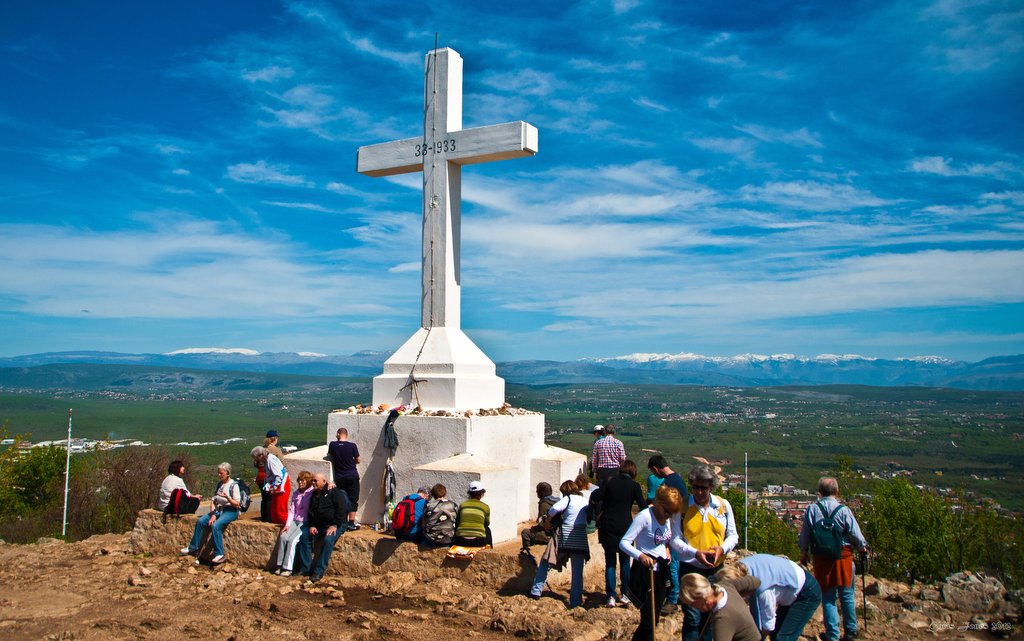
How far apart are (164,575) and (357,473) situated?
242cm

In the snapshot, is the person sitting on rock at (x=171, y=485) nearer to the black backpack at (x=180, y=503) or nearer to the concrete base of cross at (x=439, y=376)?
the black backpack at (x=180, y=503)

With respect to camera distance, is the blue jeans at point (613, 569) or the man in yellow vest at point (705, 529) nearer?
the man in yellow vest at point (705, 529)

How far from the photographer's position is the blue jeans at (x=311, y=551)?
8502 mm

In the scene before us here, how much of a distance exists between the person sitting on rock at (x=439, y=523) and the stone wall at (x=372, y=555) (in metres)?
0.11

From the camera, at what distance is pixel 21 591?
26.9 feet

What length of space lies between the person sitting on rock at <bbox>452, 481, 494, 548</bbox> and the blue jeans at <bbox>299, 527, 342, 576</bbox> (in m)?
1.45

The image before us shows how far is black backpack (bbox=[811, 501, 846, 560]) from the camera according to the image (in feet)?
21.2

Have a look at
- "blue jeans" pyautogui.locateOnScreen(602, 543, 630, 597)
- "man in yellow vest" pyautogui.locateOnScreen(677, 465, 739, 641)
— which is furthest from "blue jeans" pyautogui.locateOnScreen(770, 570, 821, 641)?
"blue jeans" pyautogui.locateOnScreen(602, 543, 630, 597)

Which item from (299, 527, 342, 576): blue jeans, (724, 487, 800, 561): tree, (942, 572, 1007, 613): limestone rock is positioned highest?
(299, 527, 342, 576): blue jeans

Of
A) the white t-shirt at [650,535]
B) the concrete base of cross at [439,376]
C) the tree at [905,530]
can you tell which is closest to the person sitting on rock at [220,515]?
the concrete base of cross at [439,376]

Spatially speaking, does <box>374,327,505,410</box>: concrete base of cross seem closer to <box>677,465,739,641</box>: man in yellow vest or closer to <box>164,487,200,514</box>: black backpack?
<box>164,487,200,514</box>: black backpack

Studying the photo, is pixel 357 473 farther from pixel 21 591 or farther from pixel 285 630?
pixel 21 591

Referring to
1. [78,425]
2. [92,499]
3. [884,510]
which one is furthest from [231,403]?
[884,510]

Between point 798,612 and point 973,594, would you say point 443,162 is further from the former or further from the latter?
point 973,594
